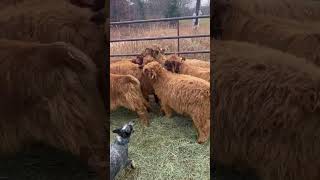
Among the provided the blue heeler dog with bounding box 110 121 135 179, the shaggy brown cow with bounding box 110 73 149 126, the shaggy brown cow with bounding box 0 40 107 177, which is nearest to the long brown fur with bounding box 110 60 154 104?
the shaggy brown cow with bounding box 110 73 149 126

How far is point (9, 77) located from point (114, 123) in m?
2.75

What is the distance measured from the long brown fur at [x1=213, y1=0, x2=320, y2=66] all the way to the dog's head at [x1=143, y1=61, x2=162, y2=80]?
3016mm

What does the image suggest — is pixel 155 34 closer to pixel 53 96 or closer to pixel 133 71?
pixel 133 71

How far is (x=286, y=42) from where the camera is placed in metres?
1.69

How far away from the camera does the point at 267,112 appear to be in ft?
5.68

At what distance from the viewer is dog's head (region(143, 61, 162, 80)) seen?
474 centimetres

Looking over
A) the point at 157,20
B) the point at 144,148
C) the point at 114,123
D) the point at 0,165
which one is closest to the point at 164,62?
the point at 157,20

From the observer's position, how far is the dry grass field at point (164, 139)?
3.51 metres

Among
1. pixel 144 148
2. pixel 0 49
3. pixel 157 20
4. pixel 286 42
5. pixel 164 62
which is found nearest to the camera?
pixel 286 42

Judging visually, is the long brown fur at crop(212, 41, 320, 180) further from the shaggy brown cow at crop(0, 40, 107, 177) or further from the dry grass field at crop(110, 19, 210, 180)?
the dry grass field at crop(110, 19, 210, 180)

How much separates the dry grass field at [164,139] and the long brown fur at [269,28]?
6.17ft

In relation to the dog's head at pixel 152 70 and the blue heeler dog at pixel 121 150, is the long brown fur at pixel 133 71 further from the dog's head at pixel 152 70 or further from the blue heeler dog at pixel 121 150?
the blue heeler dog at pixel 121 150

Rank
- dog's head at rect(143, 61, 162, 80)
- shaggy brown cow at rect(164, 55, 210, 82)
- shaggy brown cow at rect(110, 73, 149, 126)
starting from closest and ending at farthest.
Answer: shaggy brown cow at rect(110, 73, 149, 126) < dog's head at rect(143, 61, 162, 80) < shaggy brown cow at rect(164, 55, 210, 82)

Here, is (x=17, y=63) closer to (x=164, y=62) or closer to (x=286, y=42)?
(x=286, y=42)
